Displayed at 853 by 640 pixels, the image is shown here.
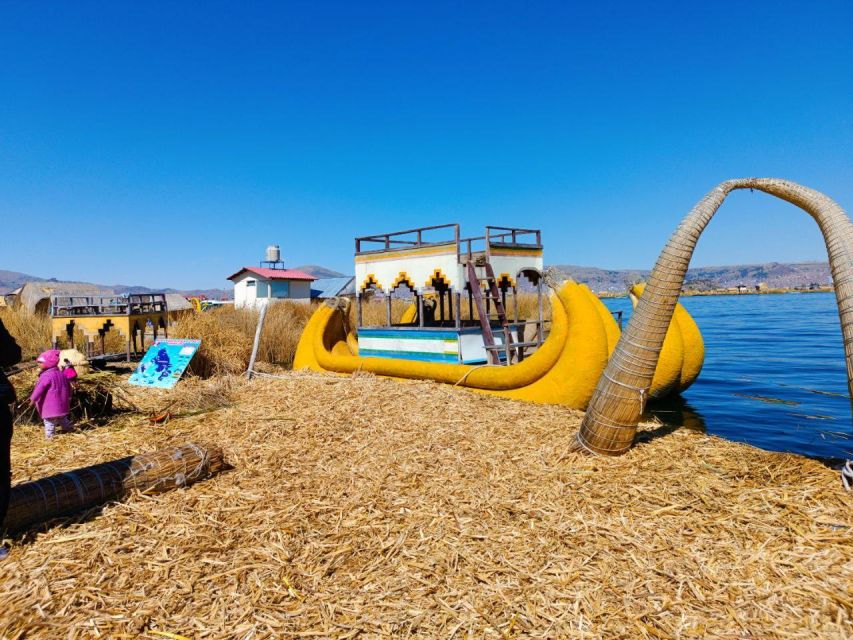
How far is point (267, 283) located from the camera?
143 feet

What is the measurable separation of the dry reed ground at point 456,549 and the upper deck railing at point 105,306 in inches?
317

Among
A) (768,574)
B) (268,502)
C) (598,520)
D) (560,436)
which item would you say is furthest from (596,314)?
(268,502)

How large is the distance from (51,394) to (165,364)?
12.8 feet

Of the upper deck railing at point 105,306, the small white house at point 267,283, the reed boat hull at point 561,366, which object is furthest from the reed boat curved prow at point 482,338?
the small white house at point 267,283

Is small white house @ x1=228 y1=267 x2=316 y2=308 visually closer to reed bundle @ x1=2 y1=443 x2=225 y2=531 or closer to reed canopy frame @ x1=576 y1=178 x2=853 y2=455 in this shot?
reed bundle @ x1=2 y1=443 x2=225 y2=531

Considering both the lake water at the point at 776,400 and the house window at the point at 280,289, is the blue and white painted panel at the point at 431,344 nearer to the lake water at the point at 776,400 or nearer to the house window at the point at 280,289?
the lake water at the point at 776,400

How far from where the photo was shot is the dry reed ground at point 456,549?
3070 millimetres

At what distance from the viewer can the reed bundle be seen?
13.6ft

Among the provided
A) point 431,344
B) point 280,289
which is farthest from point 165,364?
point 280,289

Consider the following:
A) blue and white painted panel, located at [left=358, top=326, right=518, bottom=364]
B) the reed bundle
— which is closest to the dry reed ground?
the reed bundle

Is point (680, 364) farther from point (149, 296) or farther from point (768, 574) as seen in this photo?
point (149, 296)

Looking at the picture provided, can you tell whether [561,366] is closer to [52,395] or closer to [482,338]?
[482,338]

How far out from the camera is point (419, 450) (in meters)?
6.15

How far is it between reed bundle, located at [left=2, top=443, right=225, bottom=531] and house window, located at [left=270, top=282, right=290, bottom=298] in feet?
131
